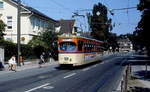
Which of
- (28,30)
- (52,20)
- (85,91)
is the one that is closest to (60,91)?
(85,91)

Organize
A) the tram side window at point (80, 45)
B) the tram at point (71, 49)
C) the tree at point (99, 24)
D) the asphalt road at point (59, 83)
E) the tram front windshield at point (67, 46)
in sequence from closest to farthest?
the asphalt road at point (59, 83), the tram at point (71, 49), the tram front windshield at point (67, 46), the tram side window at point (80, 45), the tree at point (99, 24)

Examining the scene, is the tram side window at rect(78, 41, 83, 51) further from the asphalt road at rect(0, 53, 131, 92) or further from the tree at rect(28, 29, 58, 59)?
the tree at rect(28, 29, 58, 59)

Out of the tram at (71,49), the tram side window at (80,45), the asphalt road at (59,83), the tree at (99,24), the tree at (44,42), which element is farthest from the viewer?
the tree at (99,24)

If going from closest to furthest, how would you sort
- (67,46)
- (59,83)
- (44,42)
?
(59,83), (67,46), (44,42)

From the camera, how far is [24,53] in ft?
137

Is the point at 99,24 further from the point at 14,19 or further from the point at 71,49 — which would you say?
the point at 71,49

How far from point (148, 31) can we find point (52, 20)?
2556 centimetres

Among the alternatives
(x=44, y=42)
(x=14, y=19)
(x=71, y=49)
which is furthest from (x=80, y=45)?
(x=14, y=19)

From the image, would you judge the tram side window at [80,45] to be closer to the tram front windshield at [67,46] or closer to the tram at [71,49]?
the tram at [71,49]

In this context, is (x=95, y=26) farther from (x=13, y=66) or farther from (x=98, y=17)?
(x=13, y=66)

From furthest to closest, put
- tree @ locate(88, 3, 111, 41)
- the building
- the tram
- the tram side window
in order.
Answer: tree @ locate(88, 3, 111, 41) → the building → the tram side window → the tram

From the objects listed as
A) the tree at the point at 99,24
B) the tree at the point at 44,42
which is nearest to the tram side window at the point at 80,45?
the tree at the point at 44,42

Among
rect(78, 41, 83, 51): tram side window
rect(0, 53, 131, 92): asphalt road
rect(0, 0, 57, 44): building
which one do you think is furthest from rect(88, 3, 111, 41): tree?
rect(0, 53, 131, 92): asphalt road

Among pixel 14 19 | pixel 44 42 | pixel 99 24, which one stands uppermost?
pixel 99 24
